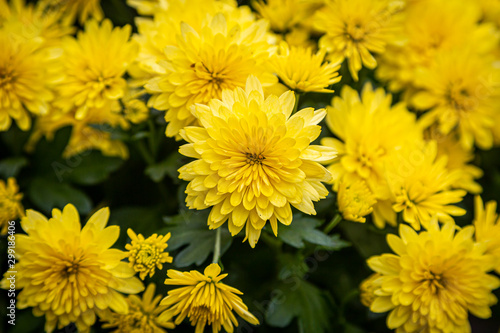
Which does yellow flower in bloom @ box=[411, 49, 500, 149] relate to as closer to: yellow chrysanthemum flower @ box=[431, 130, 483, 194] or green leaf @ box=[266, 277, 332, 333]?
yellow chrysanthemum flower @ box=[431, 130, 483, 194]

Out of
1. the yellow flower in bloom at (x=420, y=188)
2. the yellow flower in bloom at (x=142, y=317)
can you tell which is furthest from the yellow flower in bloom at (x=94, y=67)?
the yellow flower in bloom at (x=420, y=188)

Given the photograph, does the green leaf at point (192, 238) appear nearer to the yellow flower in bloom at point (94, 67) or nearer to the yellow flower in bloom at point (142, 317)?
the yellow flower in bloom at point (142, 317)

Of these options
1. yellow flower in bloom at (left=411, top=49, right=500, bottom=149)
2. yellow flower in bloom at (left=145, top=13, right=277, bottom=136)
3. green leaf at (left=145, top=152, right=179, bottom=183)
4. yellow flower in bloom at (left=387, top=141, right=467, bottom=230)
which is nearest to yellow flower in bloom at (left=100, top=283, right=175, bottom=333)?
green leaf at (left=145, top=152, right=179, bottom=183)

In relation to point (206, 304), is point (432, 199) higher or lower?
lower

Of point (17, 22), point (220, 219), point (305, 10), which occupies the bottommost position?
point (220, 219)

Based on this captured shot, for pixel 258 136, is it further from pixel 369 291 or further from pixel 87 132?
pixel 87 132

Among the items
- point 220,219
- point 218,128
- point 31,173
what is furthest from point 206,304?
point 31,173

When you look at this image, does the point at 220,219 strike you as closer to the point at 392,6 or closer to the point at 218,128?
the point at 218,128
